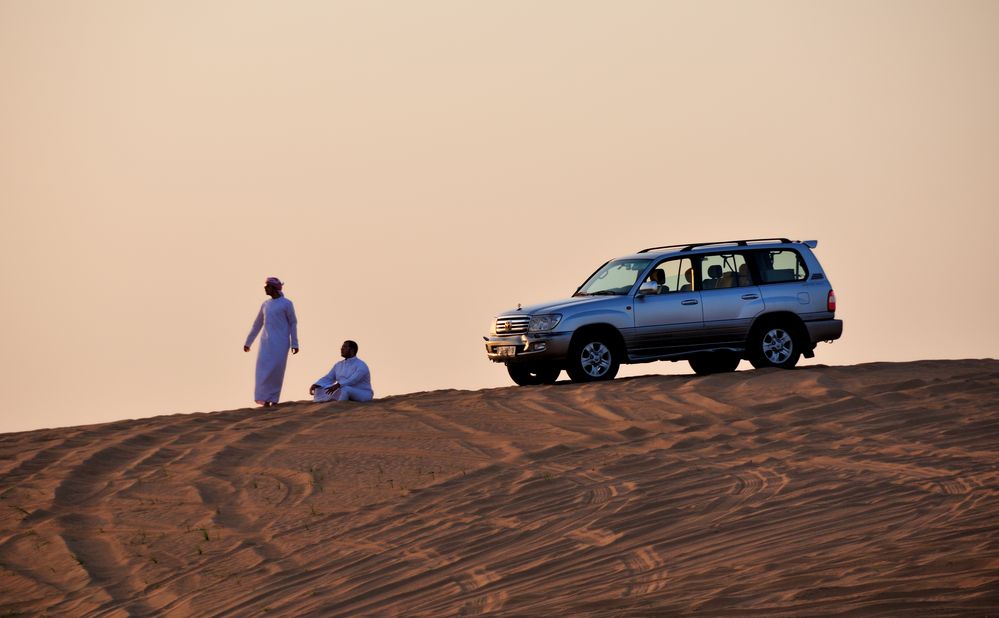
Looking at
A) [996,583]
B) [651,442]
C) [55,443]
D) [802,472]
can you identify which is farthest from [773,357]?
[996,583]

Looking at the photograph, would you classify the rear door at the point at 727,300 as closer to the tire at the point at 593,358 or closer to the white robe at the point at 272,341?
the tire at the point at 593,358

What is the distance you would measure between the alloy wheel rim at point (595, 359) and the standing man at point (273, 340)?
4013 millimetres

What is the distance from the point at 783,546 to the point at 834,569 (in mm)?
941

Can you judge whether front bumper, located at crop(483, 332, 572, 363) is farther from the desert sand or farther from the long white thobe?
the long white thobe

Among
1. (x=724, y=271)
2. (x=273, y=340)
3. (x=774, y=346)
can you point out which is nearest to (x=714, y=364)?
(x=774, y=346)

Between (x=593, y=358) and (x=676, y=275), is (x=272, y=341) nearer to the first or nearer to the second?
(x=593, y=358)

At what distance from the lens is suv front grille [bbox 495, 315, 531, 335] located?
20.9 metres

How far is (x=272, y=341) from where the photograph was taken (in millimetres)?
20734

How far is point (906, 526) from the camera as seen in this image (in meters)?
10.6

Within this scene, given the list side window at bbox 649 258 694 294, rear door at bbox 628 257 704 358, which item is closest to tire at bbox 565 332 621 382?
rear door at bbox 628 257 704 358

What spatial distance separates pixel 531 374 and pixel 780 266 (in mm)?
3964

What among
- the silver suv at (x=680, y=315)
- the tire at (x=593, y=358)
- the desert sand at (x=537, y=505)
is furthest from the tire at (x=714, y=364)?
the desert sand at (x=537, y=505)

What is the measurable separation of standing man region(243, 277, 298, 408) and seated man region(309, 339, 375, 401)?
2.03 ft

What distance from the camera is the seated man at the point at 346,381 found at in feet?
66.9
